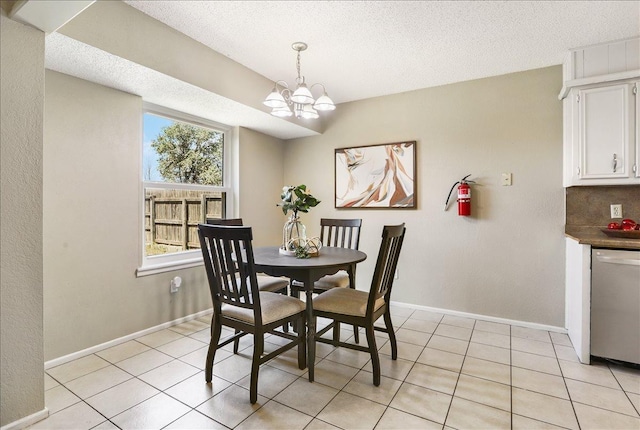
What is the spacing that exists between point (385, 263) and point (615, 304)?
166 cm

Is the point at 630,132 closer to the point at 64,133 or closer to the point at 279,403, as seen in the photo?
the point at 279,403

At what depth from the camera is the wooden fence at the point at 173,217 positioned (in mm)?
2916

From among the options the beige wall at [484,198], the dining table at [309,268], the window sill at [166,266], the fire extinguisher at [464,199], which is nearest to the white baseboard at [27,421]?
the window sill at [166,266]

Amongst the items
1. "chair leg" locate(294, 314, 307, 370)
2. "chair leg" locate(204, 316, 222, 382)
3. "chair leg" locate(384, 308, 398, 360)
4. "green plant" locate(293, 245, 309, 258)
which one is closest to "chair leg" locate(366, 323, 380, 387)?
"chair leg" locate(384, 308, 398, 360)

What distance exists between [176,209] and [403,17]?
2.62 metres

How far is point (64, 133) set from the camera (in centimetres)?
221

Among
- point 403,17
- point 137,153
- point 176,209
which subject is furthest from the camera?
point 176,209

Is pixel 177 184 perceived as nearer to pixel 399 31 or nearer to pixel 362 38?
pixel 362 38

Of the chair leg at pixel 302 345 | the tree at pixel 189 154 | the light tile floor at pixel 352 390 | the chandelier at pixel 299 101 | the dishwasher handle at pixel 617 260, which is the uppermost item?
the chandelier at pixel 299 101

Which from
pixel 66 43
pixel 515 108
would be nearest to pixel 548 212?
pixel 515 108

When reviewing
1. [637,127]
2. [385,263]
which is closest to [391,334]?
[385,263]

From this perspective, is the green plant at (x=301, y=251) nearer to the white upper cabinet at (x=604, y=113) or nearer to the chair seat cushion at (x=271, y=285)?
the chair seat cushion at (x=271, y=285)

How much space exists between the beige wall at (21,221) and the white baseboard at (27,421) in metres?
0.02

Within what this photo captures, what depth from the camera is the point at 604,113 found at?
8.04 ft
